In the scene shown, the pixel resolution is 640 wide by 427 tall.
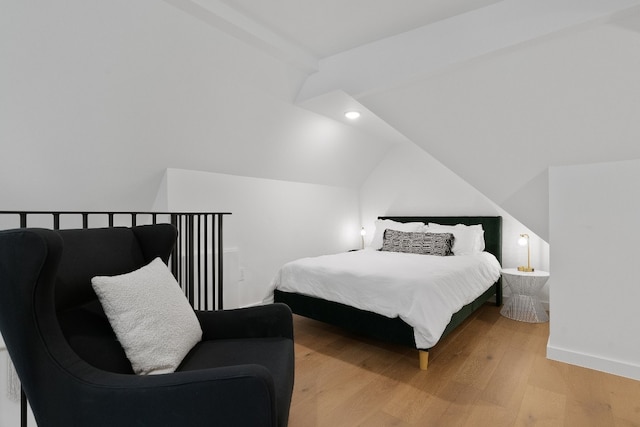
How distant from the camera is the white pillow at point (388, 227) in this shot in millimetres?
4375

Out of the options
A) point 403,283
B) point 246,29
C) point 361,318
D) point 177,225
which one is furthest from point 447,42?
point 177,225

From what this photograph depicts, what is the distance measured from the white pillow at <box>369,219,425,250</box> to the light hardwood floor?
1.71 meters

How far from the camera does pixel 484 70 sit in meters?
2.26

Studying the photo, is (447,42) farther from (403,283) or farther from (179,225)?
(179,225)

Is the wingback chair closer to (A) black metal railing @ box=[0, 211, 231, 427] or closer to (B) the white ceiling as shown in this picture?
(A) black metal railing @ box=[0, 211, 231, 427]

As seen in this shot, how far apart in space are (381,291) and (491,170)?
1424mm

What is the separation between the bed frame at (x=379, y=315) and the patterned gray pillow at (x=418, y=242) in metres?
0.52

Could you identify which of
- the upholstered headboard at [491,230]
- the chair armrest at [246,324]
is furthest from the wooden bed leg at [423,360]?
the upholstered headboard at [491,230]

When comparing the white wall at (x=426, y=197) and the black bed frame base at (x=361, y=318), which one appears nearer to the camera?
the black bed frame base at (x=361, y=318)

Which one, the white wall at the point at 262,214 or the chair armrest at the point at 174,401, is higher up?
the white wall at the point at 262,214

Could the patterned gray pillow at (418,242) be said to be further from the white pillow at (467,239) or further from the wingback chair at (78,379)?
the wingback chair at (78,379)

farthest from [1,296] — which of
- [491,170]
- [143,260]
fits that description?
[491,170]

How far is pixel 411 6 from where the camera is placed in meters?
2.14

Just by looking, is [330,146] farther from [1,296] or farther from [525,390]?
[1,296]
